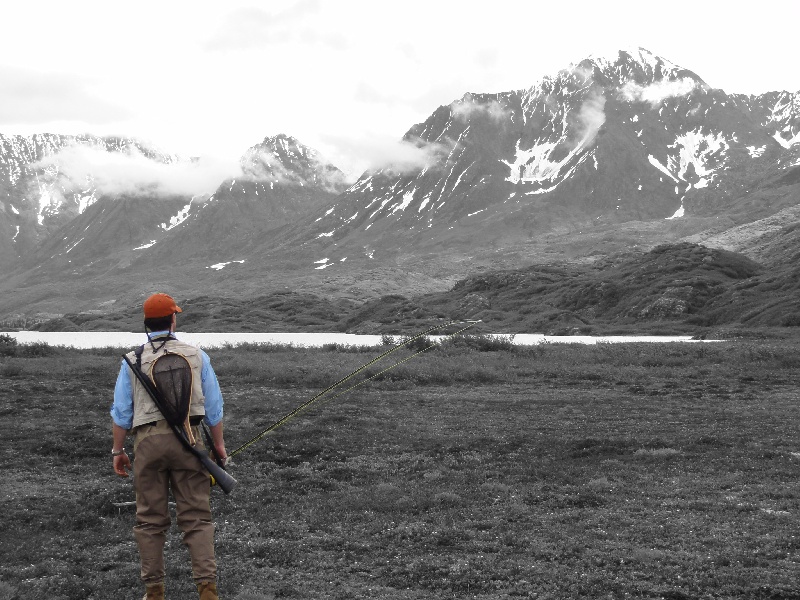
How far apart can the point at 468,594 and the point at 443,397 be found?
21339 mm

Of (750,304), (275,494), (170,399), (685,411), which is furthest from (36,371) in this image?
(750,304)

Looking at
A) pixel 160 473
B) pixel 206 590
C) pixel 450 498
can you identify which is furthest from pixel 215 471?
pixel 450 498

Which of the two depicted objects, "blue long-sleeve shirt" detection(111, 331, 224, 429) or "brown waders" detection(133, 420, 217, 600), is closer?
"brown waders" detection(133, 420, 217, 600)

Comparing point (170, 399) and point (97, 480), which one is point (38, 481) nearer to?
point (97, 480)

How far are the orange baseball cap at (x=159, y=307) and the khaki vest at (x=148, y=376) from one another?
1.17 ft

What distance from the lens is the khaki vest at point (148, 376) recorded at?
917cm

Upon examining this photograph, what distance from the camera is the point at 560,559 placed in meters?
11.4

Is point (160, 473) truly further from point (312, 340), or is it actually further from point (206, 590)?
point (312, 340)

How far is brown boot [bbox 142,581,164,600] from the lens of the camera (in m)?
9.14

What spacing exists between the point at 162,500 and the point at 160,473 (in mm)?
331

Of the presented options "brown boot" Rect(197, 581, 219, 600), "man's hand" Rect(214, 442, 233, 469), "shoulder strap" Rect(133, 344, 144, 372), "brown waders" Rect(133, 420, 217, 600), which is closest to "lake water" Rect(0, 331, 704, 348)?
"man's hand" Rect(214, 442, 233, 469)

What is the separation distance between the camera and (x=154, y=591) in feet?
30.0

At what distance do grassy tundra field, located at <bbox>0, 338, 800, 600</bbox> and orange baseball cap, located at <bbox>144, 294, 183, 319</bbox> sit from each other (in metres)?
3.80

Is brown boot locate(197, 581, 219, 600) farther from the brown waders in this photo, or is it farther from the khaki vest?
the khaki vest
